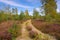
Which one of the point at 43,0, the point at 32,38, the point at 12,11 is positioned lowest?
the point at 32,38

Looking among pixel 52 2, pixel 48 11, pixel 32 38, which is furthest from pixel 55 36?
pixel 52 2

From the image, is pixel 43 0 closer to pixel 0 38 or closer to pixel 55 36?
pixel 55 36

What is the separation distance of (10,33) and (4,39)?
4.94 ft

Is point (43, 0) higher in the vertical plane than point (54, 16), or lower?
higher

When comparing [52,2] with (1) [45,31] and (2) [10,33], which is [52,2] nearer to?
(1) [45,31]

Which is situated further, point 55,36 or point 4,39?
point 55,36

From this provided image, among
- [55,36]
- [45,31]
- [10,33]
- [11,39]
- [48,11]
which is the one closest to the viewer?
[11,39]

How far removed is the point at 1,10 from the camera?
3881 centimetres

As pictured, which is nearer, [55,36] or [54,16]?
[55,36]

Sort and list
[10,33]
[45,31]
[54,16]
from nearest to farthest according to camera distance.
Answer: [10,33] < [45,31] < [54,16]

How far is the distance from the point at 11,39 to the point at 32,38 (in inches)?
108

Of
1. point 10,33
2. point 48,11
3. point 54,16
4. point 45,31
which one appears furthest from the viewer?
point 48,11

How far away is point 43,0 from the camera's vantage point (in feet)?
151

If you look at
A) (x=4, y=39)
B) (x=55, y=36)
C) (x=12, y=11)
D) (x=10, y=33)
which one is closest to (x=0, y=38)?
(x=4, y=39)
